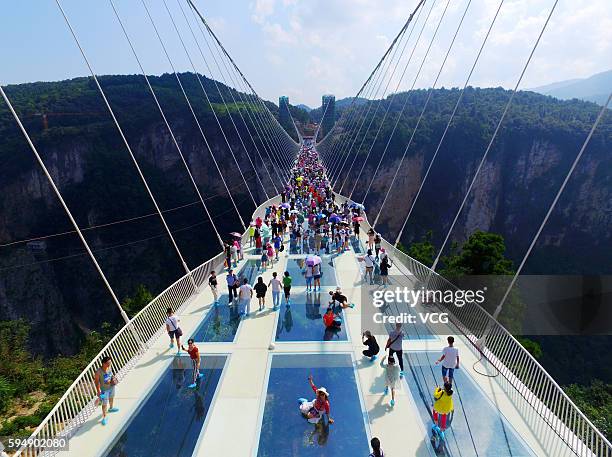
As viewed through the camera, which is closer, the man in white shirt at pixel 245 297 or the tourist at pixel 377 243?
the man in white shirt at pixel 245 297

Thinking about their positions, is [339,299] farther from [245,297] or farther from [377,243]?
[377,243]

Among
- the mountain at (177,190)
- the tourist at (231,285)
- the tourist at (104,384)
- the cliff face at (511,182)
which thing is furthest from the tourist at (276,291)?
the cliff face at (511,182)

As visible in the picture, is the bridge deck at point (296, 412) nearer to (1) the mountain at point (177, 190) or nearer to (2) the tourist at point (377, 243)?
(2) the tourist at point (377, 243)

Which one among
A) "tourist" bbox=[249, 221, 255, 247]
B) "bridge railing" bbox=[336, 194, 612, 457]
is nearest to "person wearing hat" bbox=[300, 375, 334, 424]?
"bridge railing" bbox=[336, 194, 612, 457]

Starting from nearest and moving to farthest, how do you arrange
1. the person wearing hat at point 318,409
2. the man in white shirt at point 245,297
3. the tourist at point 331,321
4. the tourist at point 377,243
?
the person wearing hat at point 318,409
the tourist at point 331,321
the man in white shirt at point 245,297
the tourist at point 377,243

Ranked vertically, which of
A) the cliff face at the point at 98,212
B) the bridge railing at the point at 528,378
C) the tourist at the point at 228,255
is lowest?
the cliff face at the point at 98,212

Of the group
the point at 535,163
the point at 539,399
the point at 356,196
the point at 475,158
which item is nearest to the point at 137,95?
the point at 356,196

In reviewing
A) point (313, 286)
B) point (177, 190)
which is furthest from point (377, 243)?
point (177, 190)
